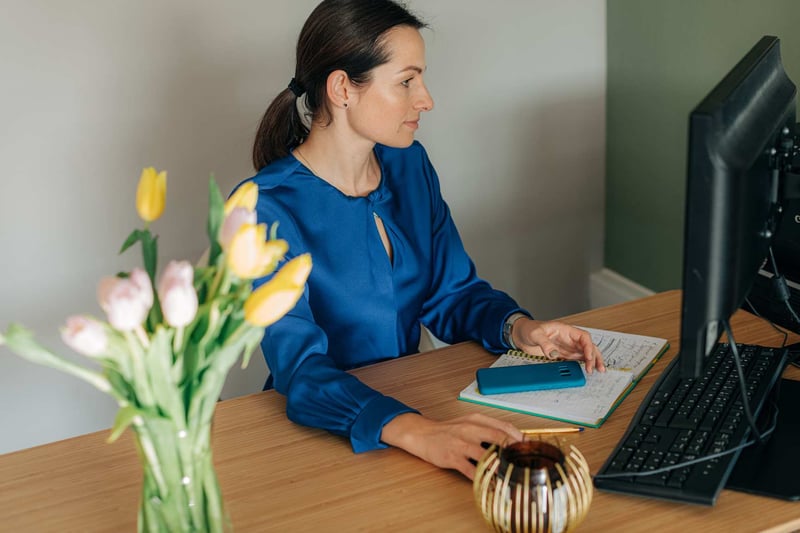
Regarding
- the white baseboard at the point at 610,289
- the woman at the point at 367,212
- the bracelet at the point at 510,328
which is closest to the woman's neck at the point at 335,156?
the woman at the point at 367,212

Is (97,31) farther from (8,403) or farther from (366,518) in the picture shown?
(366,518)

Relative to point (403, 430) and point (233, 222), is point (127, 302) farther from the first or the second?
point (403, 430)

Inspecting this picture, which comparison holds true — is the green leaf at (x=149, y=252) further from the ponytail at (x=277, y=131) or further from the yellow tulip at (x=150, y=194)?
the ponytail at (x=277, y=131)

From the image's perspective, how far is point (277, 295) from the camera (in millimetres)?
848

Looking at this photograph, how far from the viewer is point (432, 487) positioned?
3.93 ft

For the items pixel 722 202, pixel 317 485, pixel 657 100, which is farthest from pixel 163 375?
pixel 657 100

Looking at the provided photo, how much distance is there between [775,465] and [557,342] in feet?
1.46

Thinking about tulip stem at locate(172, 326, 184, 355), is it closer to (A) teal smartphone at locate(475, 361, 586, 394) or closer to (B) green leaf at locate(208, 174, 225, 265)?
(B) green leaf at locate(208, 174, 225, 265)

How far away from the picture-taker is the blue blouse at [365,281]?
1460mm

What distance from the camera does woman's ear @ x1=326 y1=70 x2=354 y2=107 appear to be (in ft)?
5.53

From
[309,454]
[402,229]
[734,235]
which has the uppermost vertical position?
[734,235]

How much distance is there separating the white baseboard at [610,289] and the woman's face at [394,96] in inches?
56.0

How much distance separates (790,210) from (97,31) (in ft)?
5.28

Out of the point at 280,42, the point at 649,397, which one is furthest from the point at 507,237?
the point at 649,397
